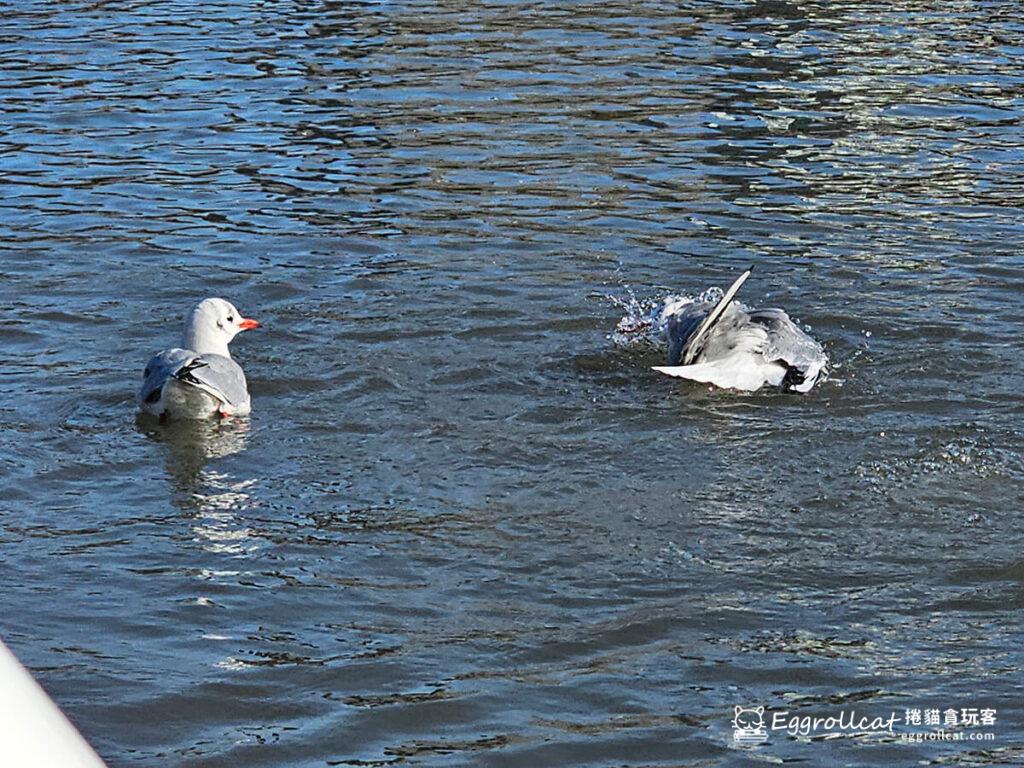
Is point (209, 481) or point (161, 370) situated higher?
point (161, 370)

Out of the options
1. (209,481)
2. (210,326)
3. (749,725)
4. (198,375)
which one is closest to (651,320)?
(210,326)

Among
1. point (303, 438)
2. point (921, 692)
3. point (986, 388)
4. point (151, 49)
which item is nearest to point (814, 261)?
point (986, 388)

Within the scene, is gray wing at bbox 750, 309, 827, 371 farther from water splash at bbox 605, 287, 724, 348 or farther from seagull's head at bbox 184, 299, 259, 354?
seagull's head at bbox 184, 299, 259, 354

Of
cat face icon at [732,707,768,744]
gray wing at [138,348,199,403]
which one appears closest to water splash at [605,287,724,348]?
gray wing at [138,348,199,403]

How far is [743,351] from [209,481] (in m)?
2.68

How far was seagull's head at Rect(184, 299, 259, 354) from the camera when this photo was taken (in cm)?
827

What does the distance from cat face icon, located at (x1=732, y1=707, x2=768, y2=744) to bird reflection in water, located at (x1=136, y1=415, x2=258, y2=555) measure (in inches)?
84.9

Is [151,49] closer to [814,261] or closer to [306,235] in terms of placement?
[306,235]

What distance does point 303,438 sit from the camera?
7.64 meters

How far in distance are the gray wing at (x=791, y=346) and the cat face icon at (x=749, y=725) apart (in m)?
3.23

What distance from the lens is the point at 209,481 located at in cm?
723

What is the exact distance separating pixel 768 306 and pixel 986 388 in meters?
1.67

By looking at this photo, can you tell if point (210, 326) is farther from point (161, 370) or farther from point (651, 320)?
point (651, 320)

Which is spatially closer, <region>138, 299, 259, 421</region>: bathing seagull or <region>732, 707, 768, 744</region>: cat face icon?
<region>732, 707, 768, 744</region>: cat face icon
